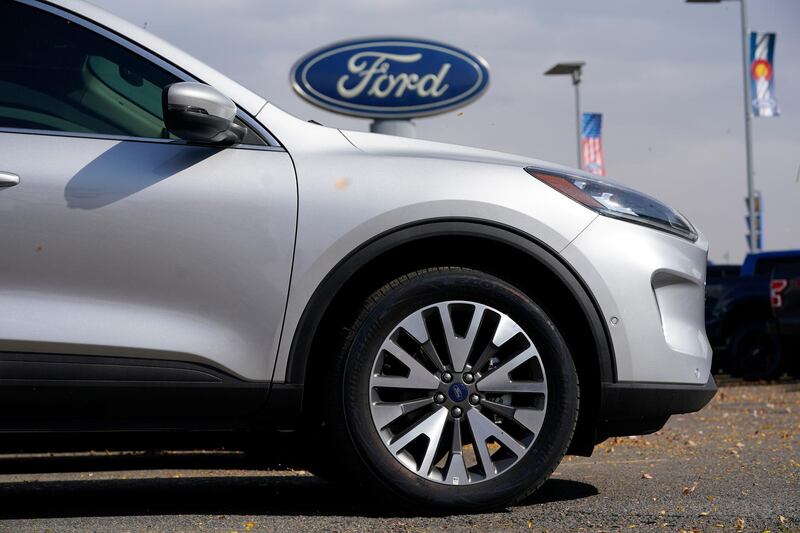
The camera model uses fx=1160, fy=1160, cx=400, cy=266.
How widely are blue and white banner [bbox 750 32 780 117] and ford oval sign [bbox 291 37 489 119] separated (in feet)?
25.7

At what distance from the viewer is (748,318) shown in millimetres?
14961

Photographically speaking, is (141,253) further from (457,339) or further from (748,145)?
(748,145)

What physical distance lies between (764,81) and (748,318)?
11310 mm

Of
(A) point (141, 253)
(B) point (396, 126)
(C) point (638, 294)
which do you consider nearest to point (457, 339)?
(C) point (638, 294)

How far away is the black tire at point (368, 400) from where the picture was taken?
3.74 meters

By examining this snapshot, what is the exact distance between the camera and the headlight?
3.92 meters

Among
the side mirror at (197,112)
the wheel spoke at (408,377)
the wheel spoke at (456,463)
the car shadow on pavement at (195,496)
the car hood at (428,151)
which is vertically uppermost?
the side mirror at (197,112)

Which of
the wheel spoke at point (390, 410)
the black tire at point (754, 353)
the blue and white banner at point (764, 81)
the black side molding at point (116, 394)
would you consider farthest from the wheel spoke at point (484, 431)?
→ the blue and white banner at point (764, 81)

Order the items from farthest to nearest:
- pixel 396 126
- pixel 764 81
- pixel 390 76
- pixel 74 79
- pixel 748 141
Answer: pixel 748 141 < pixel 764 81 < pixel 396 126 < pixel 390 76 < pixel 74 79

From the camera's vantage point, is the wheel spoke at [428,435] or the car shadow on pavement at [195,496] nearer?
the wheel spoke at [428,435]

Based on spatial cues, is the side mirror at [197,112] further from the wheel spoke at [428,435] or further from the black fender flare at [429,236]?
the wheel spoke at [428,435]

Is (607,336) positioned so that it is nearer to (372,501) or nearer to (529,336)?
(529,336)

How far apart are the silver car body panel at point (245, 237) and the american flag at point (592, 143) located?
25.2 m

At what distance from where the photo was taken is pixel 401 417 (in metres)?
3.79
